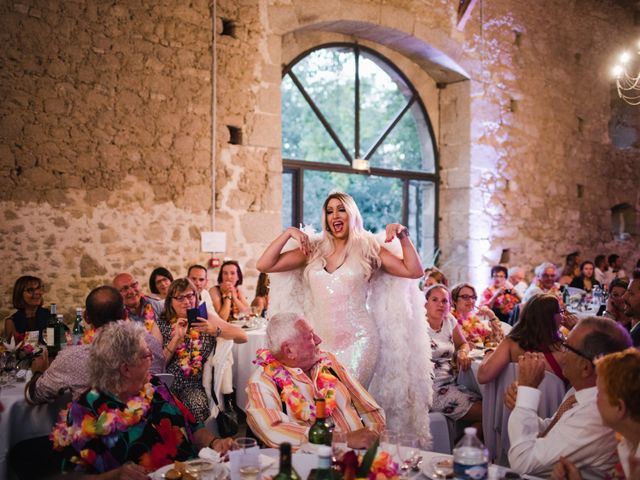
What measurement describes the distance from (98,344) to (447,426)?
2.46 metres

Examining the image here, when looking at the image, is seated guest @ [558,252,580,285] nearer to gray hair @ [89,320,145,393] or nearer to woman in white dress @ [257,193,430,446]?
woman in white dress @ [257,193,430,446]

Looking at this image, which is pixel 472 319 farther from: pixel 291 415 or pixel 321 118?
pixel 321 118

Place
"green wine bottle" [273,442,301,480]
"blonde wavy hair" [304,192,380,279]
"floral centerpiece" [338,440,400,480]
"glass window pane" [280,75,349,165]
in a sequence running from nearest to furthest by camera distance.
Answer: "green wine bottle" [273,442,301,480]
"floral centerpiece" [338,440,400,480]
"blonde wavy hair" [304,192,380,279]
"glass window pane" [280,75,349,165]

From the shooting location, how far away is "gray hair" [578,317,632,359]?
2.34 meters

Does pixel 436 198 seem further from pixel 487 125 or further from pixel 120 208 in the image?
pixel 120 208

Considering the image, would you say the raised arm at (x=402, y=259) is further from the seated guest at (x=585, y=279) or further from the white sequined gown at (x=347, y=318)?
the seated guest at (x=585, y=279)

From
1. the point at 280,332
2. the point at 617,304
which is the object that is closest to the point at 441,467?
the point at 280,332

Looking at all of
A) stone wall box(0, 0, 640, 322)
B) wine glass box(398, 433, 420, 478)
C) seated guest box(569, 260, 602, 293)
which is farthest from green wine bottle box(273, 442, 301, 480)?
seated guest box(569, 260, 602, 293)

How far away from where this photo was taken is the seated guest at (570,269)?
943 cm

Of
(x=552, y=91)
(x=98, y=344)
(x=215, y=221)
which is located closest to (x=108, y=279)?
(x=215, y=221)

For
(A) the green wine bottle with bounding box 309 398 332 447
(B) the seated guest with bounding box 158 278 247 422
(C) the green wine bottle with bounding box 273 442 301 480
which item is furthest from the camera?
(B) the seated guest with bounding box 158 278 247 422

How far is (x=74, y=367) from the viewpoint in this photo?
10.0ft

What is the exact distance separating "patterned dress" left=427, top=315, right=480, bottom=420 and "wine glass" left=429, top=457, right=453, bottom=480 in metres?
1.78

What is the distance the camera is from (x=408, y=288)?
12.3 ft
